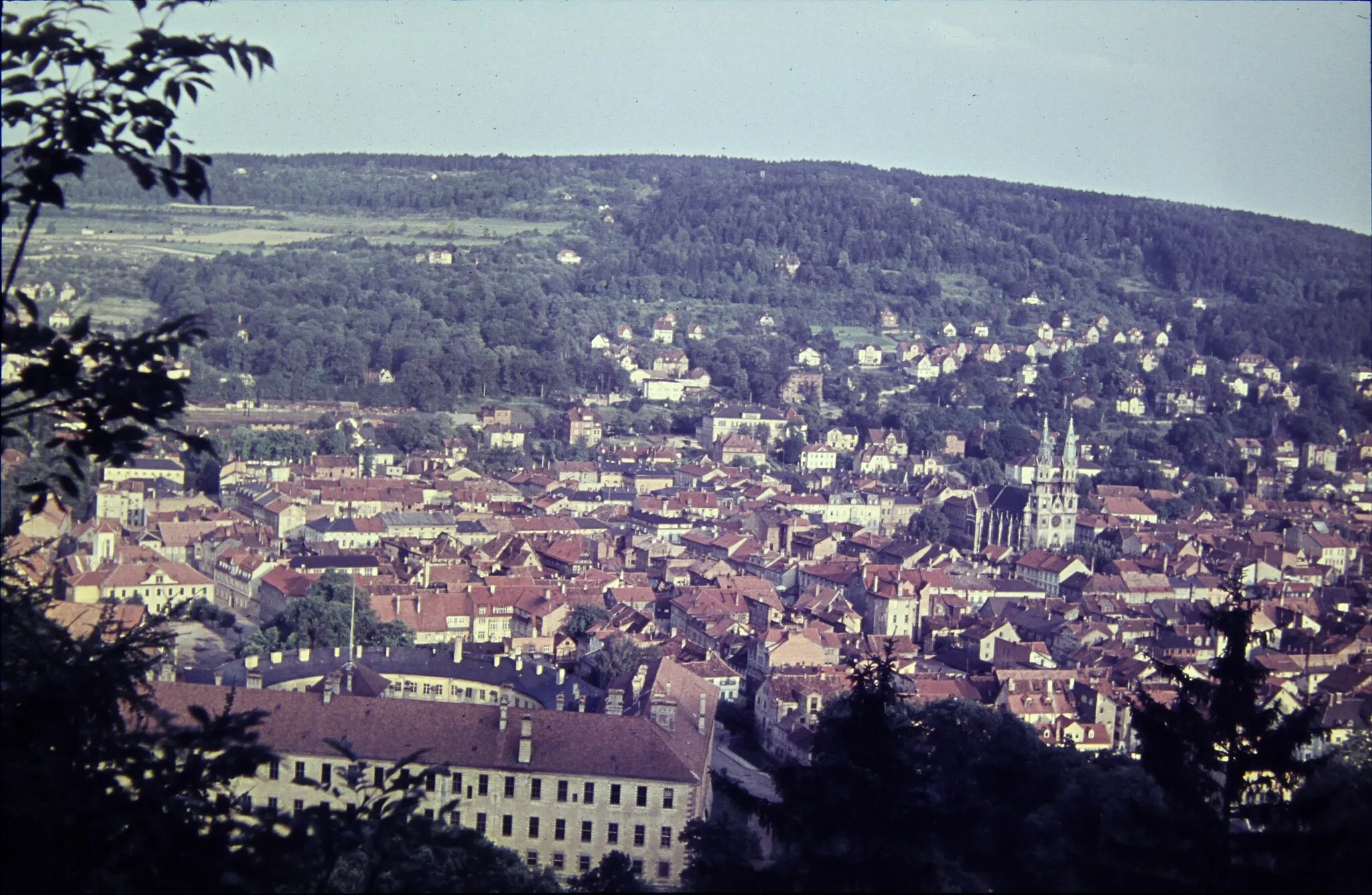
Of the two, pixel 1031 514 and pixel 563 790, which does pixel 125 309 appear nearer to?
pixel 1031 514

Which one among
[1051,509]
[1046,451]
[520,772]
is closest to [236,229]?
[1046,451]

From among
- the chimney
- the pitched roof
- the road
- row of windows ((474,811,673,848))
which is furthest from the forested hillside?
row of windows ((474,811,673,848))

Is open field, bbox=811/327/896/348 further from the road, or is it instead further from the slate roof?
the slate roof

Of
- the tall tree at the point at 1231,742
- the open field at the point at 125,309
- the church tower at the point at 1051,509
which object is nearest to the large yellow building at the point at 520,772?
the tall tree at the point at 1231,742

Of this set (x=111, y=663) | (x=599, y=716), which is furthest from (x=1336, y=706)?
(x=111, y=663)

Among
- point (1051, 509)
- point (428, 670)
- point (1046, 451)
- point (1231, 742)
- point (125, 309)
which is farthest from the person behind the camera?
point (125, 309)

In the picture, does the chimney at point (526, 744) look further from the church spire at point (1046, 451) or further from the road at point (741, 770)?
the church spire at point (1046, 451)
